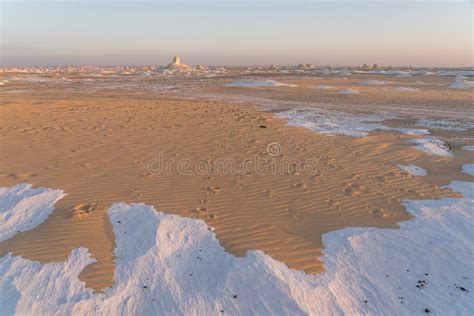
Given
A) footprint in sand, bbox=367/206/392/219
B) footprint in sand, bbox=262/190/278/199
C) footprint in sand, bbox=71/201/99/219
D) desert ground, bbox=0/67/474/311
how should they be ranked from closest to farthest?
desert ground, bbox=0/67/474/311 → footprint in sand, bbox=71/201/99/219 → footprint in sand, bbox=367/206/392/219 → footprint in sand, bbox=262/190/278/199

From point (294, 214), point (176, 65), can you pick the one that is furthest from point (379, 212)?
point (176, 65)

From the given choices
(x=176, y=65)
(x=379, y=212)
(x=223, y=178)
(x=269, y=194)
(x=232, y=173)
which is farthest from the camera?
(x=176, y=65)

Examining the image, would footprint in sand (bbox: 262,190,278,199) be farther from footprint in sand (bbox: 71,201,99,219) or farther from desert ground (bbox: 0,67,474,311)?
footprint in sand (bbox: 71,201,99,219)

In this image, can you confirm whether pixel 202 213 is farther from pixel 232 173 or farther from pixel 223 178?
pixel 232 173

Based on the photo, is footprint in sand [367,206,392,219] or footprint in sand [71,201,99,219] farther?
footprint in sand [367,206,392,219]

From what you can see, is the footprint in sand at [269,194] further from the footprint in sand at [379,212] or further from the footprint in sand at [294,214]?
the footprint in sand at [379,212]

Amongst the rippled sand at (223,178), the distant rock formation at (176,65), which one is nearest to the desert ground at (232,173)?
the rippled sand at (223,178)

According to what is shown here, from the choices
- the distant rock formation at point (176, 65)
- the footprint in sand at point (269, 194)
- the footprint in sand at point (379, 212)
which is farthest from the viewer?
the distant rock formation at point (176, 65)

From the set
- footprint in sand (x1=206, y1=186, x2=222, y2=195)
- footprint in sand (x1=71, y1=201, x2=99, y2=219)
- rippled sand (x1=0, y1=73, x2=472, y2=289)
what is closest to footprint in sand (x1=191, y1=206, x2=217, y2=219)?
rippled sand (x1=0, y1=73, x2=472, y2=289)

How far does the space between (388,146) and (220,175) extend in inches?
179

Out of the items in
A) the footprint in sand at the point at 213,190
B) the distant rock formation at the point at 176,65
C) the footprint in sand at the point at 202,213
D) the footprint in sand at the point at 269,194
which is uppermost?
the distant rock formation at the point at 176,65

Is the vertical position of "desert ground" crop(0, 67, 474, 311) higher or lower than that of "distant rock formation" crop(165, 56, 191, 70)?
lower

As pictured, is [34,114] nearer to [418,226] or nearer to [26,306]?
[26,306]

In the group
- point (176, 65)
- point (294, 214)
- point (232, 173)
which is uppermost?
point (176, 65)
